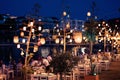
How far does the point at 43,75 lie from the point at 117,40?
24.6m

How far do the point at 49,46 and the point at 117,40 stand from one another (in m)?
20.8

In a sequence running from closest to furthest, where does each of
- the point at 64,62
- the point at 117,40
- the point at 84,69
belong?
the point at 64,62, the point at 84,69, the point at 117,40

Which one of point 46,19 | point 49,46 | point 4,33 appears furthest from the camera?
point 46,19

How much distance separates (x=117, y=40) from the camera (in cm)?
3597

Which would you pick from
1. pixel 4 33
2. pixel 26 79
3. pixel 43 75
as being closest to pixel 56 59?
pixel 43 75

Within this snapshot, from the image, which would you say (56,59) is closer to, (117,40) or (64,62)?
(64,62)

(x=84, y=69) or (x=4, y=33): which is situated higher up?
(x=4, y=33)

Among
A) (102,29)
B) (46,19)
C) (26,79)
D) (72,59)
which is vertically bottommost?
(26,79)

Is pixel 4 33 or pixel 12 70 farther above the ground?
pixel 4 33

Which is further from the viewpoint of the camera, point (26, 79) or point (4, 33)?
point (4, 33)

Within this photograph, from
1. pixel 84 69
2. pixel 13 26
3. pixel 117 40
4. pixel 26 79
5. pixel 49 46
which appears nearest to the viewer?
pixel 26 79

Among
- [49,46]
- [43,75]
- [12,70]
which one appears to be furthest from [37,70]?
[49,46]

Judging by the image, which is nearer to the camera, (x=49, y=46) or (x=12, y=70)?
(x=12, y=70)

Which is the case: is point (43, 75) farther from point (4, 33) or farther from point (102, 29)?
point (4, 33)
